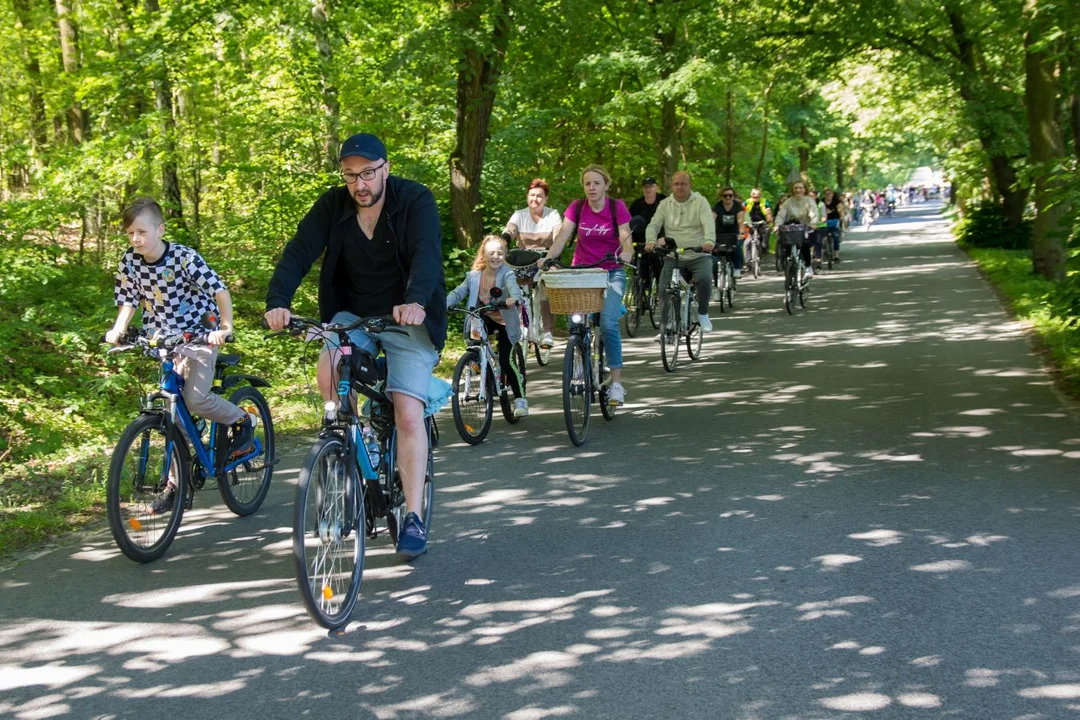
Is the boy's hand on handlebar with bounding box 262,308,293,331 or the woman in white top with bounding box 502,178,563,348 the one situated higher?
the woman in white top with bounding box 502,178,563,348

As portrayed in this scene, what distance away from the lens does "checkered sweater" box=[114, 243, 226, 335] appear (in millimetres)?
6773

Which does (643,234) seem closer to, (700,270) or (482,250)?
(700,270)

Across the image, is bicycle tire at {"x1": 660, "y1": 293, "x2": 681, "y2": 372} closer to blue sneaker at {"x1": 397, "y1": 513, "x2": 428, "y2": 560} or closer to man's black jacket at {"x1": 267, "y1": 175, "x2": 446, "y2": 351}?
blue sneaker at {"x1": 397, "y1": 513, "x2": 428, "y2": 560}

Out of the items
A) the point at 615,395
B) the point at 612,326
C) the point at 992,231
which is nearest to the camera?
the point at 615,395

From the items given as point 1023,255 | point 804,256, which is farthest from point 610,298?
point 1023,255

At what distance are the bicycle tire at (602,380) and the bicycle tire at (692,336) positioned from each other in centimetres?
352

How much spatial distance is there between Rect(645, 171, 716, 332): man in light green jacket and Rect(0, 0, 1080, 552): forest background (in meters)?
3.34

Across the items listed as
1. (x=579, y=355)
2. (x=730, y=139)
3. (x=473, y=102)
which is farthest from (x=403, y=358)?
(x=730, y=139)

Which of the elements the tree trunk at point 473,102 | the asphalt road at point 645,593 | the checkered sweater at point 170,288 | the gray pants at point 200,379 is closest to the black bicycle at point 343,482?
the asphalt road at point 645,593

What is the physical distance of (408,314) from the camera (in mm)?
5227

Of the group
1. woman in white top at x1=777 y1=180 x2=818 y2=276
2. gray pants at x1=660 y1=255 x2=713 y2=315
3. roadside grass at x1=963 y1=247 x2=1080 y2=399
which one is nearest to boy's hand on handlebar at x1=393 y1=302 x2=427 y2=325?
roadside grass at x1=963 y1=247 x2=1080 y2=399

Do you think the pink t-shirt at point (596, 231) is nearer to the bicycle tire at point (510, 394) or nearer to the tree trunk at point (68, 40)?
the bicycle tire at point (510, 394)

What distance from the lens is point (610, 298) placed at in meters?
10.5

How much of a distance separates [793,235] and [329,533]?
627 inches
